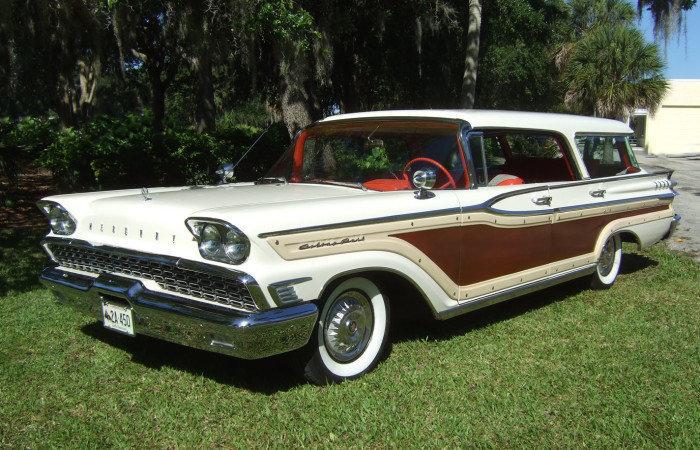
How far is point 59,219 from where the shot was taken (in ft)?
15.2

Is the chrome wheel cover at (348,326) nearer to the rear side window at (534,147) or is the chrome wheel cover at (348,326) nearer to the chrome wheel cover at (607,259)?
the rear side window at (534,147)

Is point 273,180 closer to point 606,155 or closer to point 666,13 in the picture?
point 606,155

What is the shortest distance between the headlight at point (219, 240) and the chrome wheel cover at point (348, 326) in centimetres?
73

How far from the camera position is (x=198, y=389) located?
4.05 metres

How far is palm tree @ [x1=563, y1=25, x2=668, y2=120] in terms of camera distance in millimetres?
22734

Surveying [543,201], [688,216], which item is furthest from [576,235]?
[688,216]

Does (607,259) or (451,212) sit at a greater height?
(451,212)

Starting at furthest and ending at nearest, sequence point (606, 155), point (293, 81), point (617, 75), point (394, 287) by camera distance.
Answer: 1. point (617, 75)
2. point (293, 81)
3. point (606, 155)
4. point (394, 287)

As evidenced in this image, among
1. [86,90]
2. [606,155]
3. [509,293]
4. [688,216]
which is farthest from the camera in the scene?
[86,90]

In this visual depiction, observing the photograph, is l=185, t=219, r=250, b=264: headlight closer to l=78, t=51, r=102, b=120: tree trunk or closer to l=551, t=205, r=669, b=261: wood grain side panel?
l=551, t=205, r=669, b=261: wood grain side panel

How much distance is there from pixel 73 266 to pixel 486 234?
2821 mm

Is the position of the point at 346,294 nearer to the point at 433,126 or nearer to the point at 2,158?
the point at 433,126

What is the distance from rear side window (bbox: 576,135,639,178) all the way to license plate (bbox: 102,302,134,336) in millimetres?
4108

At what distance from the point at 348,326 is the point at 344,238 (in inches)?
23.5
